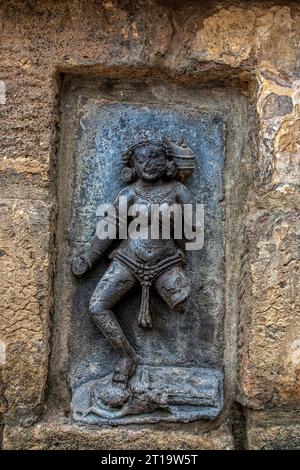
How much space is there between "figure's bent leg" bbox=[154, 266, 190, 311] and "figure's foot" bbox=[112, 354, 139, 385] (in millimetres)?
240

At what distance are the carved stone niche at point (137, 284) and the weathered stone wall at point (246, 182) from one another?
0.07 metres

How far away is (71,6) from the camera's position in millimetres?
2512

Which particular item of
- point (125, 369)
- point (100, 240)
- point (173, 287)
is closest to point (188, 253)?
point (173, 287)

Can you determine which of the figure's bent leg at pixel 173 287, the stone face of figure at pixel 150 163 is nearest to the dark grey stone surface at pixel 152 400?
the figure's bent leg at pixel 173 287

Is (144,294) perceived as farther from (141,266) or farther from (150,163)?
(150,163)

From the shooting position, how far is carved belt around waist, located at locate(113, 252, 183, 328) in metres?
2.55

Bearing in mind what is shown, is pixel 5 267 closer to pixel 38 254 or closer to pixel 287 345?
pixel 38 254

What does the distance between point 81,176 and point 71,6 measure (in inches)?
23.8

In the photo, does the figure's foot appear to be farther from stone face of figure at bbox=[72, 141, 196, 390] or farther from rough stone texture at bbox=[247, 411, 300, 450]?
rough stone texture at bbox=[247, 411, 300, 450]

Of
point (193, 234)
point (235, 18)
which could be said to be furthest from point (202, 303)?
point (235, 18)

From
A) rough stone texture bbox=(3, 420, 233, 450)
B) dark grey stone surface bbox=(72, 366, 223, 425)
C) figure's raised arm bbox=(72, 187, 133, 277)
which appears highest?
figure's raised arm bbox=(72, 187, 133, 277)

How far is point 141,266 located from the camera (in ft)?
8.35

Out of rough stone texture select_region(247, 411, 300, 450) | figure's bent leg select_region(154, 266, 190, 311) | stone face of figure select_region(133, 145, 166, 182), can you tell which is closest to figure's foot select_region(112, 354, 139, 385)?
figure's bent leg select_region(154, 266, 190, 311)

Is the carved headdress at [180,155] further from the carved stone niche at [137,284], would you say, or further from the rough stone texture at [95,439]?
the rough stone texture at [95,439]
